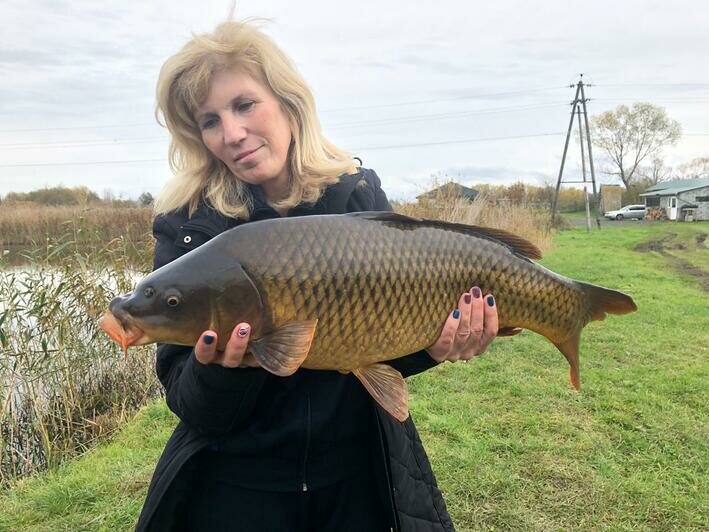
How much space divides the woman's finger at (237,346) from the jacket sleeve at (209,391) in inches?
0.9

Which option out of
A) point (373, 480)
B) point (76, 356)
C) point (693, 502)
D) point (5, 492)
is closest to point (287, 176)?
point (373, 480)

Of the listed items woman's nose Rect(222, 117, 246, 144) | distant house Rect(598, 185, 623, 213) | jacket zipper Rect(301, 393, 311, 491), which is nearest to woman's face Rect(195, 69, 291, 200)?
woman's nose Rect(222, 117, 246, 144)

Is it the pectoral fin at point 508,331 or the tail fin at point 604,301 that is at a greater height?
the tail fin at point 604,301

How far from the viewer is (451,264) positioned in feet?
4.30

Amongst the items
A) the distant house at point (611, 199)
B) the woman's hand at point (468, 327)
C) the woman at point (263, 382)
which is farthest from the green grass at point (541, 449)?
the distant house at point (611, 199)

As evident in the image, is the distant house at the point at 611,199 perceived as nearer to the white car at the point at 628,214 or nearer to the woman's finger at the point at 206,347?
the white car at the point at 628,214

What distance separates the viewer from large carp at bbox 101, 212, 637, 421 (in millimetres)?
1153

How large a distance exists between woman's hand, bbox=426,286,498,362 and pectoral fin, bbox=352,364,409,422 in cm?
14

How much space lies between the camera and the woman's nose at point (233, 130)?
1400 mm

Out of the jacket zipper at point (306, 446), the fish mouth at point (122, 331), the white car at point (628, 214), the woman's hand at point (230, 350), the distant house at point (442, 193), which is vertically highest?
the distant house at point (442, 193)

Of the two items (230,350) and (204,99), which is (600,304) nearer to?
(230,350)

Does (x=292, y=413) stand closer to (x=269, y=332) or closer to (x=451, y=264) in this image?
(x=269, y=332)

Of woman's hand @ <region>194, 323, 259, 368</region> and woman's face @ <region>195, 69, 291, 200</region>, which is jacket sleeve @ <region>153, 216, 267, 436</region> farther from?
woman's face @ <region>195, 69, 291, 200</region>

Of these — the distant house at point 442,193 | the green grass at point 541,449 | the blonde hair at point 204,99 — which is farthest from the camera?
the distant house at point 442,193
